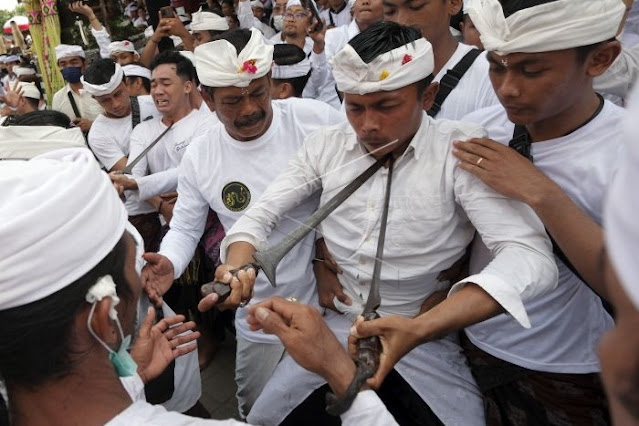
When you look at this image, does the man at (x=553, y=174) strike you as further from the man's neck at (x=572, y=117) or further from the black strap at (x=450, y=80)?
the black strap at (x=450, y=80)

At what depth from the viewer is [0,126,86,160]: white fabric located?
2771 millimetres

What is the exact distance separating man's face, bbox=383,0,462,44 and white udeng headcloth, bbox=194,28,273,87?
843 mm

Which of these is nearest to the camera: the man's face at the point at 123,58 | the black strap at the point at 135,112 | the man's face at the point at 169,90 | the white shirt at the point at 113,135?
the man's face at the point at 169,90

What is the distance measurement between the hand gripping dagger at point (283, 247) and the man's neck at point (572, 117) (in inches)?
27.7

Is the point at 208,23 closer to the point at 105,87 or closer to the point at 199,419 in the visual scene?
the point at 105,87

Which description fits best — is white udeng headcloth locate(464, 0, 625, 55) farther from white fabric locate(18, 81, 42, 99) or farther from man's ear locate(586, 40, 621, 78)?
white fabric locate(18, 81, 42, 99)

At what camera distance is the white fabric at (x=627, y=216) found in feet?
1.77

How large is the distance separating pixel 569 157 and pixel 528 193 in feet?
0.95

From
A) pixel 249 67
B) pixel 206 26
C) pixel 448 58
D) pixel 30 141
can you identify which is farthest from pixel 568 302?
pixel 206 26

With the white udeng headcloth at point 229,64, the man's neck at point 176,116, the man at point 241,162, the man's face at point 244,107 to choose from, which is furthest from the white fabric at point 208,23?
the man's face at point 244,107

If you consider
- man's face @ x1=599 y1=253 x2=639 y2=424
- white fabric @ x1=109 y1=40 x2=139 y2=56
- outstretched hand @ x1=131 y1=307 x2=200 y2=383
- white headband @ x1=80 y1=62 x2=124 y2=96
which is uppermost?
man's face @ x1=599 y1=253 x2=639 y2=424

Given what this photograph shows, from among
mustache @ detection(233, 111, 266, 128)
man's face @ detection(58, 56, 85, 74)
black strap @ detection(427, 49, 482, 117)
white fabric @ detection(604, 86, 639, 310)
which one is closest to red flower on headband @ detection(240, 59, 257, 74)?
mustache @ detection(233, 111, 266, 128)

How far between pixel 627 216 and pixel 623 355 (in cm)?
19

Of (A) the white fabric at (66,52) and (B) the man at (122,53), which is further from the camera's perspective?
(A) the white fabric at (66,52)
